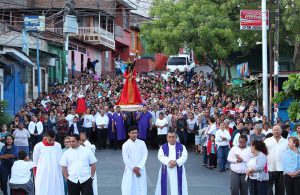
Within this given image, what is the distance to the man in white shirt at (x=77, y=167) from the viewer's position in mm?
16984

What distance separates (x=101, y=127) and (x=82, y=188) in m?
14.4

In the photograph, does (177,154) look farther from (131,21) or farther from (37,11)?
(131,21)

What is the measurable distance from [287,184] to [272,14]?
82.5 feet

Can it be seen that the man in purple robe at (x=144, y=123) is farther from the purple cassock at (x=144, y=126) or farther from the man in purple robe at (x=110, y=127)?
the man in purple robe at (x=110, y=127)

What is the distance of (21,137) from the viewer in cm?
2655

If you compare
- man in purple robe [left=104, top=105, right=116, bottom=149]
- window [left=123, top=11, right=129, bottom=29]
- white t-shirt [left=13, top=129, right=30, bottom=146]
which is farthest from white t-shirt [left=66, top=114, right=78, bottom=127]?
window [left=123, top=11, right=129, bottom=29]

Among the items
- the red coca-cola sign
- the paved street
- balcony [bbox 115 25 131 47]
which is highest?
balcony [bbox 115 25 131 47]

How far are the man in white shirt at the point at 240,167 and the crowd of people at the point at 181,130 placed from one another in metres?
0.02

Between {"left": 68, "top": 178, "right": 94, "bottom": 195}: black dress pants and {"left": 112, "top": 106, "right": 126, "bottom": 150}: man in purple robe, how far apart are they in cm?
1407

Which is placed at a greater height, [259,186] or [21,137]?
[21,137]

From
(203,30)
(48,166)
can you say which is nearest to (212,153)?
(48,166)

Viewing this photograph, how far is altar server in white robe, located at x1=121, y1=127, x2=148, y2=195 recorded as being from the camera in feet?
59.9

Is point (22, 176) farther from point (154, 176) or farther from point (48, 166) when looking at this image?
point (154, 176)

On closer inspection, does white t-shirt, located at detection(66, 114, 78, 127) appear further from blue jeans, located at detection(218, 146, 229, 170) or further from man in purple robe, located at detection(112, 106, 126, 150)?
blue jeans, located at detection(218, 146, 229, 170)
